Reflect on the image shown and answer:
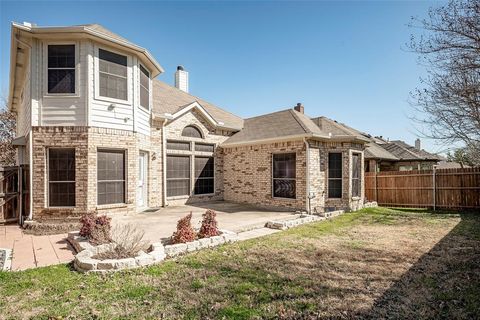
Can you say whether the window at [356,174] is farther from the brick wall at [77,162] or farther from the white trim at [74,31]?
the white trim at [74,31]

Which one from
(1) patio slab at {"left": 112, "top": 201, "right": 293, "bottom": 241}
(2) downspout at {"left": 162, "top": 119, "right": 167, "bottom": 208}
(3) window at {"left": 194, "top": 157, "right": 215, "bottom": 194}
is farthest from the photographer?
(3) window at {"left": 194, "top": 157, "right": 215, "bottom": 194}

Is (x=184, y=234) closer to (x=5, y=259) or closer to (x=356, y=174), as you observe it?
(x=5, y=259)

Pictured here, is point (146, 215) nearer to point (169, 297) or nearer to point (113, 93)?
point (113, 93)

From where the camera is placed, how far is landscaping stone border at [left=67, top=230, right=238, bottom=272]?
4.87m

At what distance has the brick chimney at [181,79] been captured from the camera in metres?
17.9

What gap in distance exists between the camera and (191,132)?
1343 centimetres

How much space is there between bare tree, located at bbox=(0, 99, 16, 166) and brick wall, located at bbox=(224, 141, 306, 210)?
61.1ft

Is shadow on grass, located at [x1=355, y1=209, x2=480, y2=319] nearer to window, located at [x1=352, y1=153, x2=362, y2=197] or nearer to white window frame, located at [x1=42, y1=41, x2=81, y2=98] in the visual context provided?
window, located at [x1=352, y1=153, x2=362, y2=197]

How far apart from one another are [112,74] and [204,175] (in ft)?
21.8

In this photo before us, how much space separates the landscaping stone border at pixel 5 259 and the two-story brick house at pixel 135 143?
2.94m

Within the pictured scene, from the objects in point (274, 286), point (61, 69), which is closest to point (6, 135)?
point (61, 69)

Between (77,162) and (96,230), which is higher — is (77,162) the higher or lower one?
the higher one

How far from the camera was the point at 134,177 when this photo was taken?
32.2 ft

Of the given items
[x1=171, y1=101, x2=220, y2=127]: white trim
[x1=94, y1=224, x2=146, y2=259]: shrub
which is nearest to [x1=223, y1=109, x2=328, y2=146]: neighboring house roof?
[x1=171, y1=101, x2=220, y2=127]: white trim
